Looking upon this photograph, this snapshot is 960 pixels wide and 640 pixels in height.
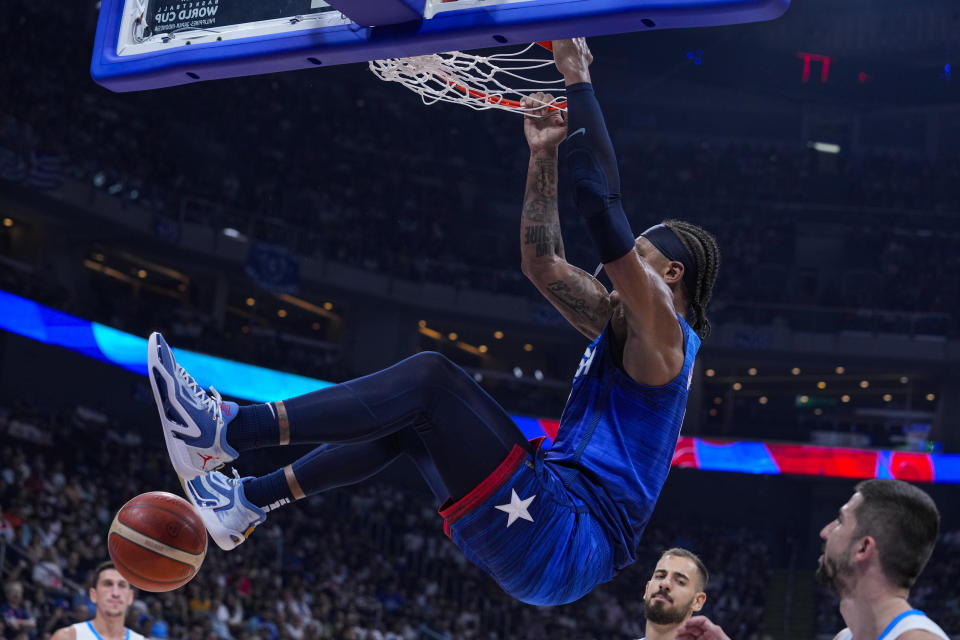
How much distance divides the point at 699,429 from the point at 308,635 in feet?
42.1

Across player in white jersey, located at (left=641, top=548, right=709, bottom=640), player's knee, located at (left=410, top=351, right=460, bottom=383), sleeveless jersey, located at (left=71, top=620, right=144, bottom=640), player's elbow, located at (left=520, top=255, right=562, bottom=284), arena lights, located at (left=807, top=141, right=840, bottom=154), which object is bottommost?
sleeveless jersey, located at (left=71, top=620, right=144, bottom=640)

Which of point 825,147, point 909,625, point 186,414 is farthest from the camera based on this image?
point 825,147

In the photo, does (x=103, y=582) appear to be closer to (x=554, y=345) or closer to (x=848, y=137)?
(x=554, y=345)

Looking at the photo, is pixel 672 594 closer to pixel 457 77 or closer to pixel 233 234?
pixel 457 77

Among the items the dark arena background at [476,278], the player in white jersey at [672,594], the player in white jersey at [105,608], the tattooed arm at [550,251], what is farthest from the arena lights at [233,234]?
the tattooed arm at [550,251]

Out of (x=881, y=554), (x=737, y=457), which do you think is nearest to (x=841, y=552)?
(x=881, y=554)

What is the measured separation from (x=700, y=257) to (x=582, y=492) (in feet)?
3.21

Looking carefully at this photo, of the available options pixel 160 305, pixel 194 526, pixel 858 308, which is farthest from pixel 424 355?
pixel 858 308

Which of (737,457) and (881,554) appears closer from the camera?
(881,554)

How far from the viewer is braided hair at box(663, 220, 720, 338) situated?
4.09m

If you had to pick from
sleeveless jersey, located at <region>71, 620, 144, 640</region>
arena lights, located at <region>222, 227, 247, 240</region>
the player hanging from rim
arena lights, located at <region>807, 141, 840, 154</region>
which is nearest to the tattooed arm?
the player hanging from rim

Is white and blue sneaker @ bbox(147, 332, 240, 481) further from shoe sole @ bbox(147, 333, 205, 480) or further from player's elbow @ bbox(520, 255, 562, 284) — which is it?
player's elbow @ bbox(520, 255, 562, 284)

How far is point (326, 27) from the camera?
3879 millimetres

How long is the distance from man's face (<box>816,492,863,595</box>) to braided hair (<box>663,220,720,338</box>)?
3.53 ft
